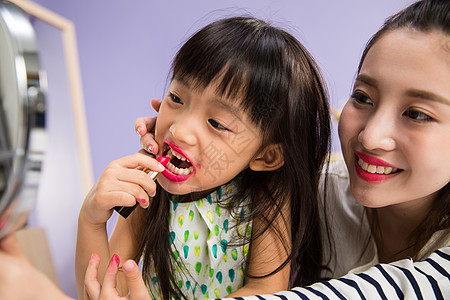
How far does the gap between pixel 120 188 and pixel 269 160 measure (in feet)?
0.84

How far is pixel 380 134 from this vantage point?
0.55 meters

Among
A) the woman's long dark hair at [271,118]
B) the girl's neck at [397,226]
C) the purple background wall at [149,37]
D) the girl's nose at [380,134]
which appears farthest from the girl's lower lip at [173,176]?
the purple background wall at [149,37]

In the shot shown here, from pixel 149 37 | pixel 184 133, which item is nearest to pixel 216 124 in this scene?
pixel 184 133

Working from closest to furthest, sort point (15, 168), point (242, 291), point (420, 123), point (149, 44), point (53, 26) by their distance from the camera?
point (15, 168)
point (420, 123)
point (242, 291)
point (53, 26)
point (149, 44)

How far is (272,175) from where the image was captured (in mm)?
708

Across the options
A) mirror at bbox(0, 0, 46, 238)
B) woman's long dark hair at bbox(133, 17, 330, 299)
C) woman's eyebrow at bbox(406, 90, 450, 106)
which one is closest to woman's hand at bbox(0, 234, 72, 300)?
mirror at bbox(0, 0, 46, 238)

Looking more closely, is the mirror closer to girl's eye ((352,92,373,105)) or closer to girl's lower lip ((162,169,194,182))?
girl's lower lip ((162,169,194,182))

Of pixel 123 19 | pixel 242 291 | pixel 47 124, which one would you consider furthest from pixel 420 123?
pixel 123 19

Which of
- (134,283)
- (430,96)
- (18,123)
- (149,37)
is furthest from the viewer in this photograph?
(149,37)

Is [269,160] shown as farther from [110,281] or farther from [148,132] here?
[110,281]

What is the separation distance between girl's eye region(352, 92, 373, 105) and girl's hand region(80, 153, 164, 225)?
0.99 feet

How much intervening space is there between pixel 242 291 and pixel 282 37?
391mm

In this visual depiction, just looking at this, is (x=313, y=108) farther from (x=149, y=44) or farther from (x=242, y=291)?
(x=149, y=44)

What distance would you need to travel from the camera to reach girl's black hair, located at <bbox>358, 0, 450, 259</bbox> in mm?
562
